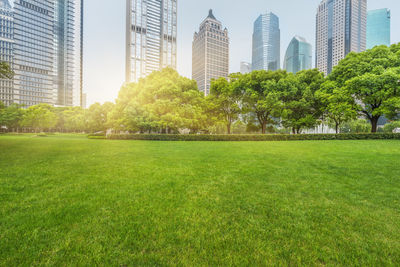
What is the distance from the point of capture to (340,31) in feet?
454

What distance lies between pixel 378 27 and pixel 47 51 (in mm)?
270693

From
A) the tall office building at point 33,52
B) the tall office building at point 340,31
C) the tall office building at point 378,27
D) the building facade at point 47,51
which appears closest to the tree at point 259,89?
the tall office building at point 33,52

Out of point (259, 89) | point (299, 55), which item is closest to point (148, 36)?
point (259, 89)

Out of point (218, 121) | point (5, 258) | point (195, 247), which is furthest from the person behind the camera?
point (218, 121)

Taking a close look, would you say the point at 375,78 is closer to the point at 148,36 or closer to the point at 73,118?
the point at 73,118

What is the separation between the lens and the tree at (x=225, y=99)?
2619cm

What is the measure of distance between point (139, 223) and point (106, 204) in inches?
46.0

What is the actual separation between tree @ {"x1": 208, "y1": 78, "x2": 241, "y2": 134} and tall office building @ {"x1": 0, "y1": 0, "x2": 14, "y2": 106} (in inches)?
4600

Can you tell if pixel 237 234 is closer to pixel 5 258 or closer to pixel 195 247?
pixel 195 247

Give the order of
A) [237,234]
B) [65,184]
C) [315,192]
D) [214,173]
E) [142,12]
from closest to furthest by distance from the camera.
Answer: [237,234] < [315,192] < [65,184] < [214,173] < [142,12]

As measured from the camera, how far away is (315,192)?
424 cm

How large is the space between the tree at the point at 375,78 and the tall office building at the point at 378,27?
19972 centimetres

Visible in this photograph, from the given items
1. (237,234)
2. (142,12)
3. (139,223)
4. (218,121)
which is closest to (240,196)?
(237,234)

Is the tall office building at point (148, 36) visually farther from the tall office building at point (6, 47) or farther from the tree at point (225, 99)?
the tree at point (225, 99)
